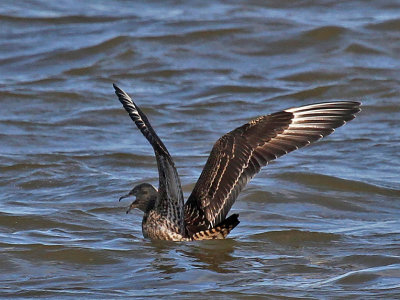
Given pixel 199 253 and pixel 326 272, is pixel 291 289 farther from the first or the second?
pixel 199 253

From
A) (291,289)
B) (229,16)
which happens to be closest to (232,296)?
(291,289)

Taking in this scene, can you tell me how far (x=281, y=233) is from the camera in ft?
25.0

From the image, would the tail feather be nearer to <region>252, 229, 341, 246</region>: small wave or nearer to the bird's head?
<region>252, 229, 341, 246</region>: small wave

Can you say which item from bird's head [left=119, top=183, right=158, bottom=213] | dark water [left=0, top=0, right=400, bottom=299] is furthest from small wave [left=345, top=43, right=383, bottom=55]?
bird's head [left=119, top=183, right=158, bottom=213]

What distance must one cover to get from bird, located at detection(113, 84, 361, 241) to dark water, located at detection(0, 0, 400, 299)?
0.53 ft

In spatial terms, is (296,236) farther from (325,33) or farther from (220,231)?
(325,33)

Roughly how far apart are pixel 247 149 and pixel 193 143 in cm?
317

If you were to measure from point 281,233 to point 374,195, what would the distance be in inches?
55.7

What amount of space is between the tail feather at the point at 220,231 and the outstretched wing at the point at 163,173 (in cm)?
15

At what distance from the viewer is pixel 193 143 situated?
10453mm

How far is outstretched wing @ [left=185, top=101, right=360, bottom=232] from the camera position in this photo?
7281 mm

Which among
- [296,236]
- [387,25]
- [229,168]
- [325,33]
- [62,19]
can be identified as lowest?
[296,236]

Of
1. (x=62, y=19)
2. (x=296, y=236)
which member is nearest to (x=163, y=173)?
(x=296, y=236)

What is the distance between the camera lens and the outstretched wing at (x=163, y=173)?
6.56m
